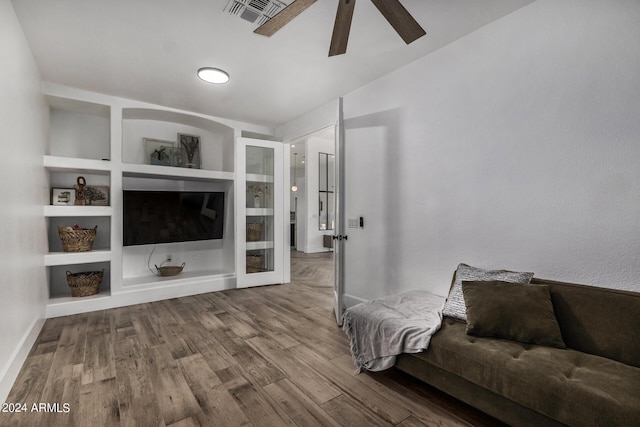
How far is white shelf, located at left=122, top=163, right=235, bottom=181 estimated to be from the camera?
386 centimetres

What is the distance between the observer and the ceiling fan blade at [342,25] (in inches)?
67.3

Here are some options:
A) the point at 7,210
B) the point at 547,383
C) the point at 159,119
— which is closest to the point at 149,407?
the point at 7,210

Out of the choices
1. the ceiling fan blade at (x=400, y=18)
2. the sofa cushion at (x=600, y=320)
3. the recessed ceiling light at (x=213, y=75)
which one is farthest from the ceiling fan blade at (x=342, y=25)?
the sofa cushion at (x=600, y=320)

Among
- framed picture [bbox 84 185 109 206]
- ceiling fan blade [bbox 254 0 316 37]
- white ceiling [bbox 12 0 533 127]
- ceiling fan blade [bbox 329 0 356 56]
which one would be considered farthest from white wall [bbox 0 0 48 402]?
ceiling fan blade [bbox 329 0 356 56]

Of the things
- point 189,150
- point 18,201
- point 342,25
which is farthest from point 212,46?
point 189,150

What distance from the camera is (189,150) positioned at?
4.71m

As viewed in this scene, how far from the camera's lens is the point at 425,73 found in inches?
111

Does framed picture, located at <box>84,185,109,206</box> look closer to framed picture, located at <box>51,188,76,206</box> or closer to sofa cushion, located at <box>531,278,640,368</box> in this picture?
framed picture, located at <box>51,188,76,206</box>

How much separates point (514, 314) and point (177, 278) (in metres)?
4.13

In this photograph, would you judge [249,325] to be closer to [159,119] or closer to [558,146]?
[558,146]

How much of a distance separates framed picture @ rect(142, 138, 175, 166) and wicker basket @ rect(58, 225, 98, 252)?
1.31 meters

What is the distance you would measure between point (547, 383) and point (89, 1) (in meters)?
3.61

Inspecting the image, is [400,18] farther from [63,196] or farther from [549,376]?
[63,196]

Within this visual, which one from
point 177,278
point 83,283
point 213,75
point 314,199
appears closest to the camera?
point 213,75
